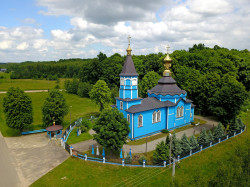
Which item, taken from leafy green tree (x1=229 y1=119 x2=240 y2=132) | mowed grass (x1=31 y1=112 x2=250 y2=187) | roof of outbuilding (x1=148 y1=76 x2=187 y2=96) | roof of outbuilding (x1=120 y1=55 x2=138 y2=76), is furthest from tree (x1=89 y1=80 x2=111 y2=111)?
leafy green tree (x1=229 y1=119 x2=240 y2=132)

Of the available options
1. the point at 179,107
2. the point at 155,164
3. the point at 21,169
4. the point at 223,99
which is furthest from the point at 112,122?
the point at 223,99

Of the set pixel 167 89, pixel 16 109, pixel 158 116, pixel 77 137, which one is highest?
pixel 167 89

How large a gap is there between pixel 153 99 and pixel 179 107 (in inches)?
169

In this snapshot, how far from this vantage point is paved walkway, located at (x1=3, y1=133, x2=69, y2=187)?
1592cm

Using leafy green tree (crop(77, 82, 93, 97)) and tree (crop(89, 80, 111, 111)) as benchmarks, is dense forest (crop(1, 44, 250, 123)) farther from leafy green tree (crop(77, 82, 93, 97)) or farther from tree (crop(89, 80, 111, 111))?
tree (crop(89, 80, 111, 111))

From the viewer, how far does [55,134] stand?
23.9 m

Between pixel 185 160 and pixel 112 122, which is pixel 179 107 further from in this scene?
pixel 112 122

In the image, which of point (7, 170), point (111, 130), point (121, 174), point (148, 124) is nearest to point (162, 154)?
point (121, 174)

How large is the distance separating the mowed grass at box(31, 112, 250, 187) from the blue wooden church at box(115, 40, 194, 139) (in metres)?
6.97

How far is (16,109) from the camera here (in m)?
23.4

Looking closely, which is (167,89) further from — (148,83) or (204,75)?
(148,83)

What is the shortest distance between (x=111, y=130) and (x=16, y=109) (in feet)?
45.9

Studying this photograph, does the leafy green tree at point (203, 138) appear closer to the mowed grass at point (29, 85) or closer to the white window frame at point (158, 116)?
the white window frame at point (158, 116)

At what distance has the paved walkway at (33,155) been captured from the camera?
627 inches
